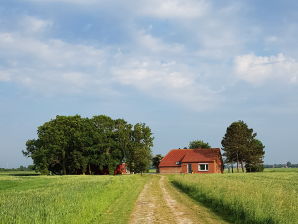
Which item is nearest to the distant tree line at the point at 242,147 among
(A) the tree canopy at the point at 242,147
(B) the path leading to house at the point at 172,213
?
(A) the tree canopy at the point at 242,147

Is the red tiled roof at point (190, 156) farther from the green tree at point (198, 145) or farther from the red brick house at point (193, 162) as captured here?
the green tree at point (198, 145)

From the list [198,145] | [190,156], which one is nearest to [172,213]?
[190,156]

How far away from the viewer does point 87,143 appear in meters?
77.7

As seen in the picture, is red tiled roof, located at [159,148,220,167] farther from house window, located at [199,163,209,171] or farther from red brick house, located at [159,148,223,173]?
house window, located at [199,163,209,171]

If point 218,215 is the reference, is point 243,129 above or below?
above

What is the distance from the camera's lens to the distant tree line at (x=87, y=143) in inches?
3051

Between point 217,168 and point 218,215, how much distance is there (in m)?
65.3

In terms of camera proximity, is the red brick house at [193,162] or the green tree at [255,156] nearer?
the red brick house at [193,162]

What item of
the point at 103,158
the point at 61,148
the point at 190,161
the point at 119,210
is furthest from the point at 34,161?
the point at 119,210

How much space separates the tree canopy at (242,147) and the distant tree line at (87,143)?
65.9ft

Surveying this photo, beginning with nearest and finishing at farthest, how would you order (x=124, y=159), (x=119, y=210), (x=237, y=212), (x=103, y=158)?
(x=237, y=212)
(x=119, y=210)
(x=103, y=158)
(x=124, y=159)

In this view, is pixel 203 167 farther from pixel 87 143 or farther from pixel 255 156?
pixel 87 143

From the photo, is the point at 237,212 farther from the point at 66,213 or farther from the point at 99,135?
the point at 99,135

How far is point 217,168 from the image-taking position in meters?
79.4
